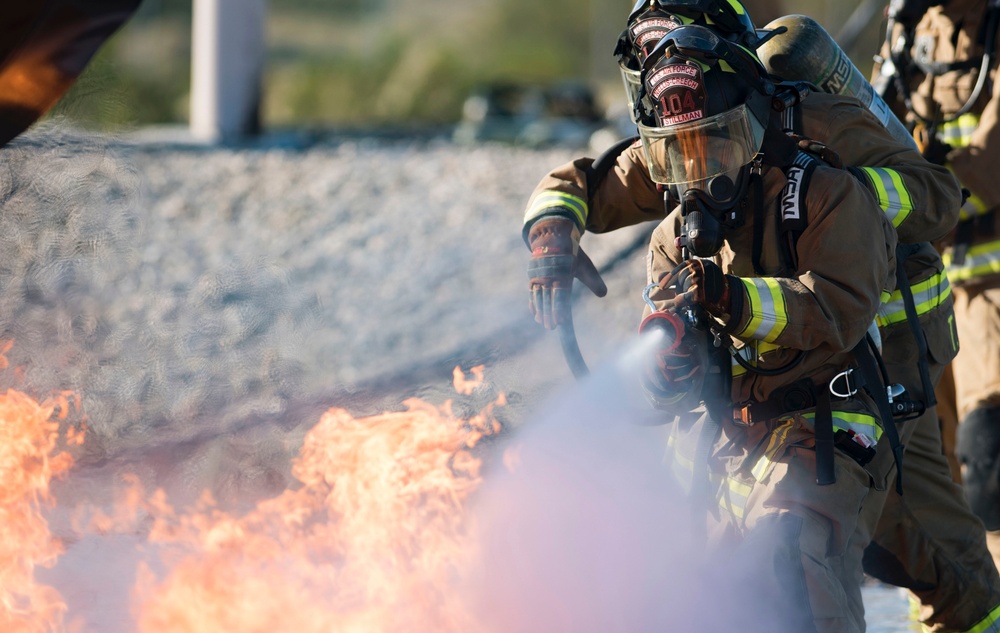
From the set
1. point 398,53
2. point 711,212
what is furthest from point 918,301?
point 398,53

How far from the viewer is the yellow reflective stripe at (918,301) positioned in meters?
3.31

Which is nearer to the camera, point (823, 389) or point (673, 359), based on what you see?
point (673, 359)

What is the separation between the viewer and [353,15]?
31.8m

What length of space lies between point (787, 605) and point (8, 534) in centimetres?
206

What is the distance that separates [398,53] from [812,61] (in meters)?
22.6

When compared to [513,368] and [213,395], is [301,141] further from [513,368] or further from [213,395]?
[513,368]

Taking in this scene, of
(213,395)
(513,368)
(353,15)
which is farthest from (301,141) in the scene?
(353,15)

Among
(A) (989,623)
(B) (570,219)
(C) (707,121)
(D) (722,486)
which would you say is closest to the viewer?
(C) (707,121)

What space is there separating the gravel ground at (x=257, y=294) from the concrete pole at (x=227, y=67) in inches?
35.1

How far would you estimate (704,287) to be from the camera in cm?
272

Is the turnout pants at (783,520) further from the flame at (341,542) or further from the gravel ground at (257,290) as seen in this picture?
the gravel ground at (257,290)

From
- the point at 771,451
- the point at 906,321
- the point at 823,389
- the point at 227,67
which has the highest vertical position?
the point at 227,67

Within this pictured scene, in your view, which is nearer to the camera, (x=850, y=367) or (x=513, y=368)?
(x=850, y=367)

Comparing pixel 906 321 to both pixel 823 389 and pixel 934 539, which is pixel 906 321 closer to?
pixel 823 389
